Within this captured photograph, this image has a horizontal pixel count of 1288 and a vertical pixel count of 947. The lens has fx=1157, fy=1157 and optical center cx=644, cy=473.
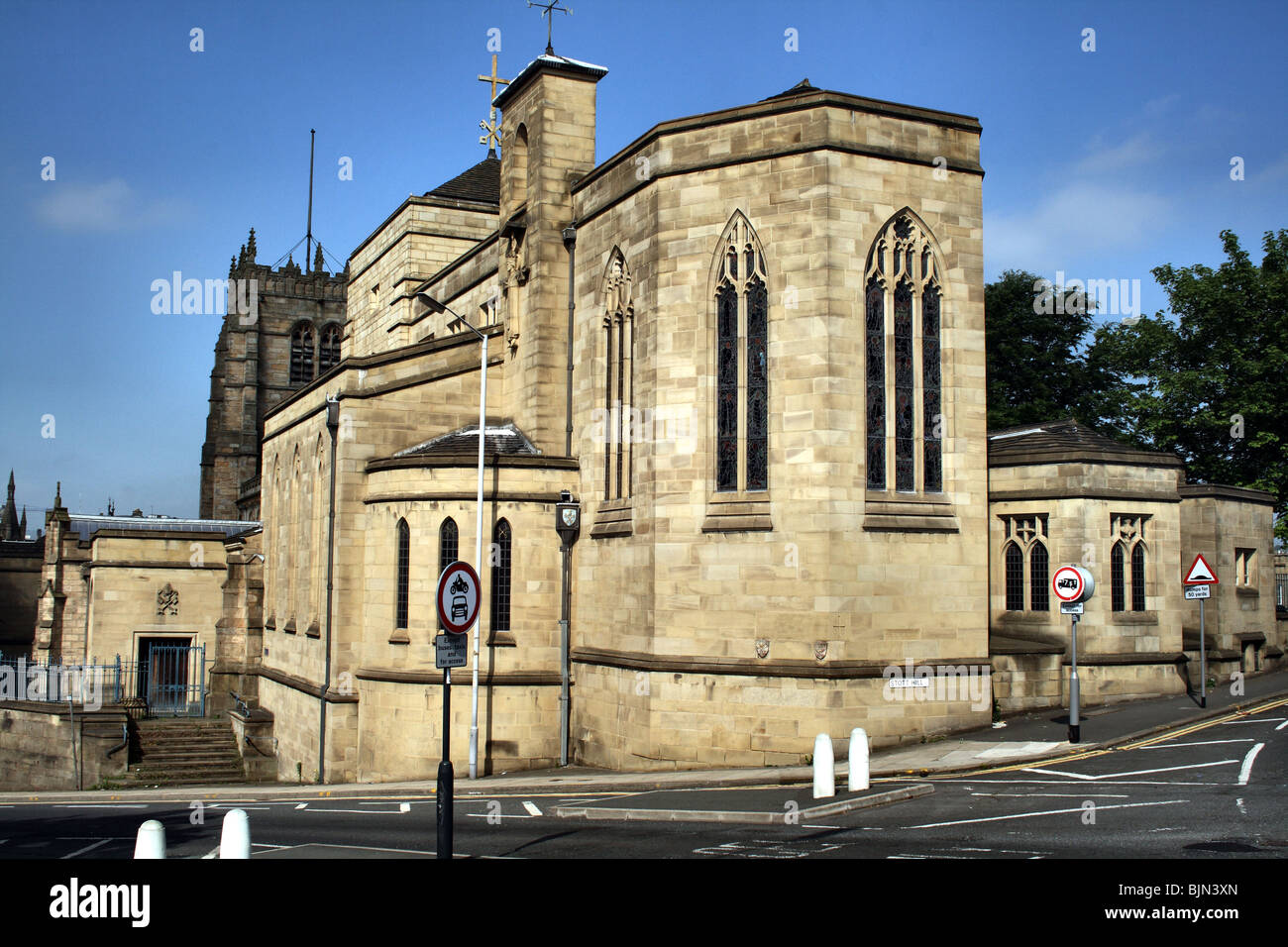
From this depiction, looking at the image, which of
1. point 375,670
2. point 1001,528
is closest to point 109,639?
point 375,670

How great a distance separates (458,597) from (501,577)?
12953 millimetres

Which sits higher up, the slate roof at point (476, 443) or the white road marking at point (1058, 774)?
the slate roof at point (476, 443)

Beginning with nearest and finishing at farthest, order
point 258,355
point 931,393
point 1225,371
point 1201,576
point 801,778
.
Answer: point 801,778
point 931,393
point 1201,576
point 1225,371
point 258,355

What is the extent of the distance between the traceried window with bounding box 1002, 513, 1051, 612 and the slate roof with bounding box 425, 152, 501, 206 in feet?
75.3

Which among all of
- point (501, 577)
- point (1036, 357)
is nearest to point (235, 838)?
point (501, 577)

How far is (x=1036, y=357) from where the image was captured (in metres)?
49.6

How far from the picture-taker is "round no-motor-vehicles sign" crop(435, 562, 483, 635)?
36.9 ft

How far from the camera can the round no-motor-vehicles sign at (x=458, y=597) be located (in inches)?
443

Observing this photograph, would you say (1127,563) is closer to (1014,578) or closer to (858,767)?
(1014,578)

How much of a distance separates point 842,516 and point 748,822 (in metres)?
6.96

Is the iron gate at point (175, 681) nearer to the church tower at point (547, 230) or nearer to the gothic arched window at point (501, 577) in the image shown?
the gothic arched window at point (501, 577)

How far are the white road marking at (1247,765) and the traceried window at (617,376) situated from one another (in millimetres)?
11763

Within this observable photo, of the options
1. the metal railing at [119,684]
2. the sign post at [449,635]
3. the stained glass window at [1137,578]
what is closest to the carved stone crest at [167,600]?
the metal railing at [119,684]
